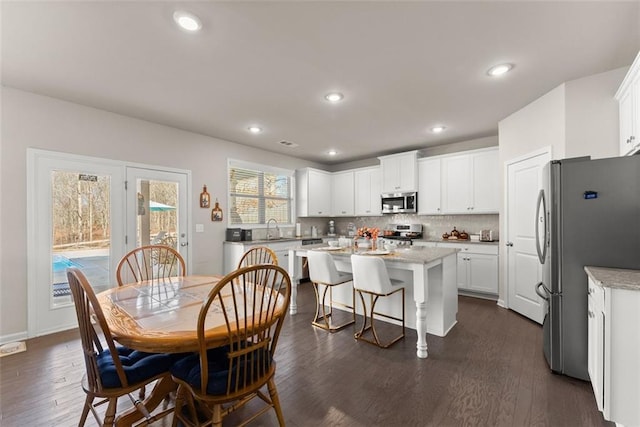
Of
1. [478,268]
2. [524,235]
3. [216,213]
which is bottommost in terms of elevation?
[478,268]

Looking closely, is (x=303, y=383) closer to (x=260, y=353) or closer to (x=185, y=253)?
(x=260, y=353)

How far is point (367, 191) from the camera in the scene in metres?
6.14

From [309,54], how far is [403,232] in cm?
417

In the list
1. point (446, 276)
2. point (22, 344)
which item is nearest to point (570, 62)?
point (446, 276)

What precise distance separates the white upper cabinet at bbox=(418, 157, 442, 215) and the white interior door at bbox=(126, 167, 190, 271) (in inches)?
162

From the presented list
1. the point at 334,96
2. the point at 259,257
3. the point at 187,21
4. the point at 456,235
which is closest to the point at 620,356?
the point at 334,96

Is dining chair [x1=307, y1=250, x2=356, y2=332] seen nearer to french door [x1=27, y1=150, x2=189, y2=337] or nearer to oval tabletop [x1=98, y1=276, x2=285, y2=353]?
oval tabletop [x1=98, y1=276, x2=285, y2=353]

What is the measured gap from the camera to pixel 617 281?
163cm

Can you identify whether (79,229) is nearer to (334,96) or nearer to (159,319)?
(159,319)

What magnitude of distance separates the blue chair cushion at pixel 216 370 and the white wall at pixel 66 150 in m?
2.78

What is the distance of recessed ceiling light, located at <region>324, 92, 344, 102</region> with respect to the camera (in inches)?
121

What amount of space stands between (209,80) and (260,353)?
252 centimetres

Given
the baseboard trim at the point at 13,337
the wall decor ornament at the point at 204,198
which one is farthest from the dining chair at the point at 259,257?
the baseboard trim at the point at 13,337

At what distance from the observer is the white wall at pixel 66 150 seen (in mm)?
2891
